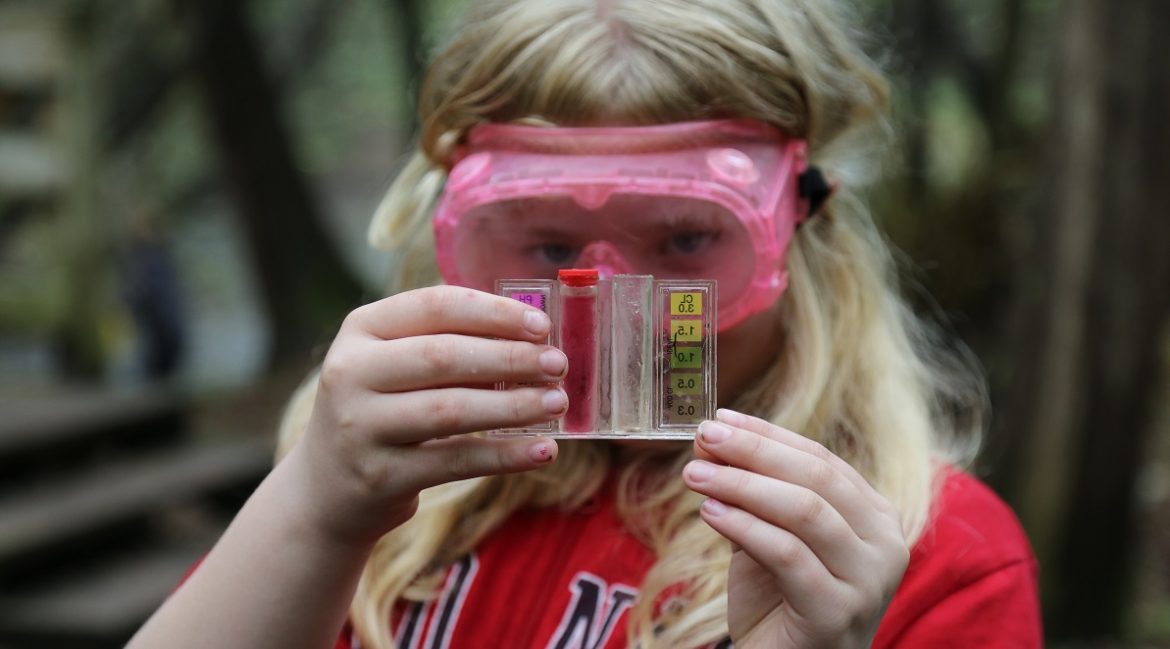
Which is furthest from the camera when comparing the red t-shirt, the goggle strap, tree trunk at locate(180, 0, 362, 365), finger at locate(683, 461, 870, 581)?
tree trunk at locate(180, 0, 362, 365)

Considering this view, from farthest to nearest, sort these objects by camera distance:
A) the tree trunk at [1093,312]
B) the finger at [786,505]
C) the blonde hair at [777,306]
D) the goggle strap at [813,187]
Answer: the tree trunk at [1093,312]
the goggle strap at [813,187]
the blonde hair at [777,306]
the finger at [786,505]

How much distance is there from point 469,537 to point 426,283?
0.56m

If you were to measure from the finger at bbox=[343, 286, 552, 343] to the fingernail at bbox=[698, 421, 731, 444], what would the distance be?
218 mm

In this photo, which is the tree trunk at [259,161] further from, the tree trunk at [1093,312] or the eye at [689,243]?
the eye at [689,243]

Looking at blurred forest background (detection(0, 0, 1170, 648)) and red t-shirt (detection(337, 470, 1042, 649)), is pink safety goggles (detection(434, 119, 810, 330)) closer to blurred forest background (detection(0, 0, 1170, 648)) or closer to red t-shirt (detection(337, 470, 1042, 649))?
red t-shirt (detection(337, 470, 1042, 649))

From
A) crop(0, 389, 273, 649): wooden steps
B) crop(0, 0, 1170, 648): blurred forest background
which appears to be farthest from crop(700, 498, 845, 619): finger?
crop(0, 389, 273, 649): wooden steps

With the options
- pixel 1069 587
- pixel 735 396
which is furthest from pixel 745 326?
pixel 1069 587

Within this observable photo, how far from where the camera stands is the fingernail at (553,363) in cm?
139

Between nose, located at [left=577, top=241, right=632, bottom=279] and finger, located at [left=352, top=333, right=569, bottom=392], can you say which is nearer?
finger, located at [left=352, top=333, right=569, bottom=392]

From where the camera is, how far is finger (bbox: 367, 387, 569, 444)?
139cm

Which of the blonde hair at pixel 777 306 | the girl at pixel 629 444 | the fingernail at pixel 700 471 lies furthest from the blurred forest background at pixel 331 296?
the fingernail at pixel 700 471

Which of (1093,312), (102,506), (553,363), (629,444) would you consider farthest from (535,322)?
(102,506)

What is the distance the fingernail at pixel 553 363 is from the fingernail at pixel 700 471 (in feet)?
0.62

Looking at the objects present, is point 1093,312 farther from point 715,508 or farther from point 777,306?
point 715,508
